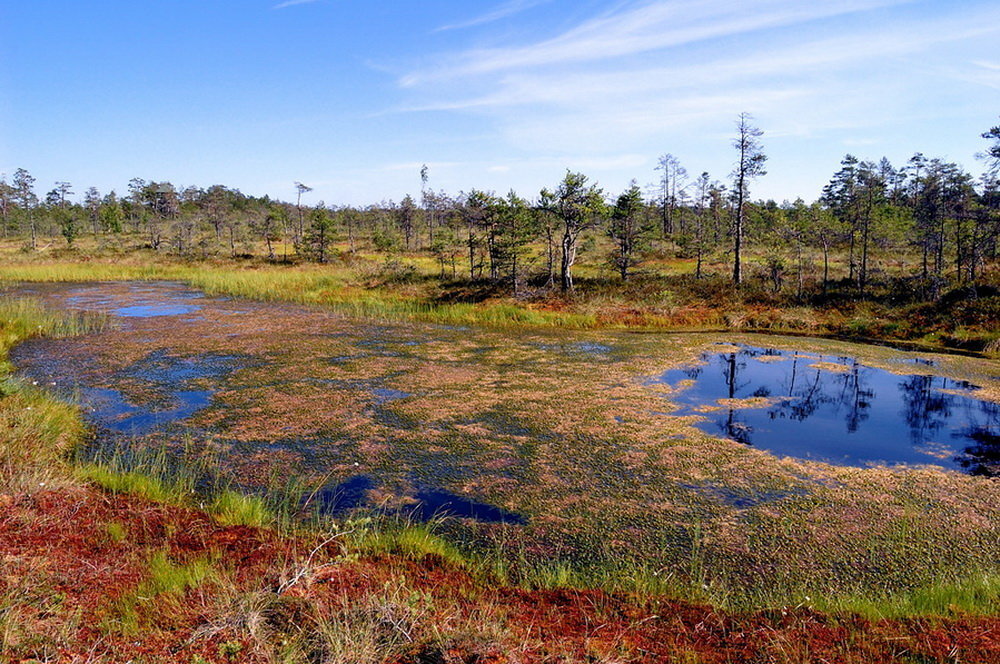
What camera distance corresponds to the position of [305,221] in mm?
62781

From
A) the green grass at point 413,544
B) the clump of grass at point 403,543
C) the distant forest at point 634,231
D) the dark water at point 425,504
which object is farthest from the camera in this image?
the distant forest at point 634,231

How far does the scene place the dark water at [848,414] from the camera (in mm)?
8375

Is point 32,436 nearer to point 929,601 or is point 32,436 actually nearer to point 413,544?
point 413,544

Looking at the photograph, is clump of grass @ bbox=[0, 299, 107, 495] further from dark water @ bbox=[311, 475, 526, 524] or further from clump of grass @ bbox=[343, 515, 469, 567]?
clump of grass @ bbox=[343, 515, 469, 567]

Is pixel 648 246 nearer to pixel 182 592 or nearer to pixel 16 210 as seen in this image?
pixel 182 592

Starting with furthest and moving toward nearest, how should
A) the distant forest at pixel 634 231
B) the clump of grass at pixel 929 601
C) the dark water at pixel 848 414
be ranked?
the distant forest at pixel 634 231 → the dark water at pixel 848 414 → the clump of grass at pixel 929 601

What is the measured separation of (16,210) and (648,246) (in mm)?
81238

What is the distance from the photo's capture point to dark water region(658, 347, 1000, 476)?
27.5ft

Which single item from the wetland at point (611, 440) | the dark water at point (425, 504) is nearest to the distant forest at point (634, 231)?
the wetland at point (611, 440)

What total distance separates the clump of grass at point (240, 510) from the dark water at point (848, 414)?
6949 mm

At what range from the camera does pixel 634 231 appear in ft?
98.2

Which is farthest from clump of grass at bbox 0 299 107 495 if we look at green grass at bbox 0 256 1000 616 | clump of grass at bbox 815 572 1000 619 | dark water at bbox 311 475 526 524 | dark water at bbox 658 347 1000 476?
dark water at bbox 658 347 1000 476

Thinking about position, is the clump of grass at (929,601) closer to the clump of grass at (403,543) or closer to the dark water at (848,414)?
the clump of grass at (403,543)

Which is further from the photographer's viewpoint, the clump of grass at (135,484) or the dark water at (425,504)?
the dark water at (425,504)
